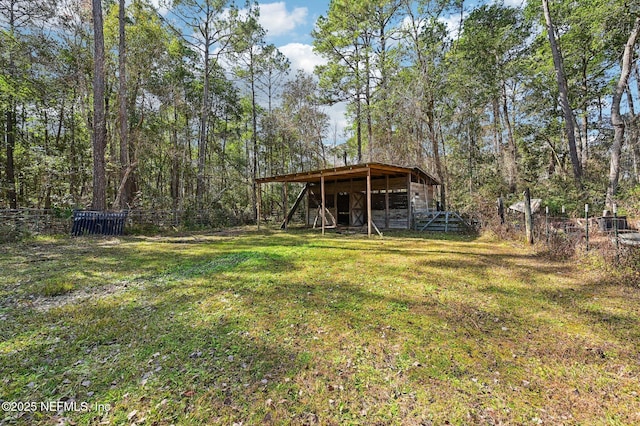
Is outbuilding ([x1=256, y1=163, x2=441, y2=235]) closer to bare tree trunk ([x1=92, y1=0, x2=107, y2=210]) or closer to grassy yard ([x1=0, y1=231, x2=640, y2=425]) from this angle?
bare tree trunk ([x1=92, y1=0, x2=107, y2=210])

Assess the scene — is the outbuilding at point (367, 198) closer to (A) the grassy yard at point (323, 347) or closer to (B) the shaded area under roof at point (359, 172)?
(B) the shaded area under roof at point (359, 172)

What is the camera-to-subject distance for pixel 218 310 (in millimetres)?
3816

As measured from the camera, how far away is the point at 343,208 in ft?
54.6

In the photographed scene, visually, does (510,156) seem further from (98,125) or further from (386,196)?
(98,125)

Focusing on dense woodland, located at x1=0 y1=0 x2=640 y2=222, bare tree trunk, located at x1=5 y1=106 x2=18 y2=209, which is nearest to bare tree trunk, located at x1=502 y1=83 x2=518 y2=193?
dense woodland, located at x1=0 y1=0 x2=640 y2=222

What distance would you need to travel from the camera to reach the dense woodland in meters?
12.3

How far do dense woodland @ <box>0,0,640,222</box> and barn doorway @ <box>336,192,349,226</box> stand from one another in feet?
14.6

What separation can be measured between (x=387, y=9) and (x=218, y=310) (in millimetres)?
21109

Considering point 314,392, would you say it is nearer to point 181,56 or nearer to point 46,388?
point 46,388

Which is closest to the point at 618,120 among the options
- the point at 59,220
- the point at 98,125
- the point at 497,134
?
the point at 497,134

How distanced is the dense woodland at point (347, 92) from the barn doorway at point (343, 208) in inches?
175

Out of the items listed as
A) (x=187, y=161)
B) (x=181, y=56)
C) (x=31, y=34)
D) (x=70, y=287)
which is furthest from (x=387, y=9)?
(x=70, y=287)

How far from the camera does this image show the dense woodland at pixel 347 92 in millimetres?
12281

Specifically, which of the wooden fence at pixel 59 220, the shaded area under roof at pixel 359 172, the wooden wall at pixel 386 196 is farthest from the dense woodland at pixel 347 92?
the shaded area under roof at pixel 359 172
